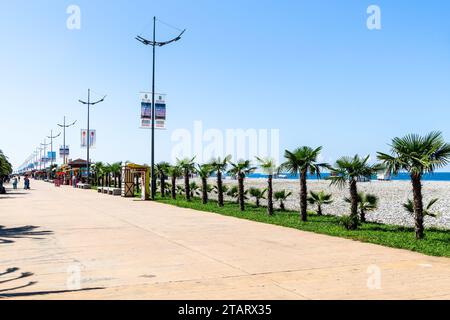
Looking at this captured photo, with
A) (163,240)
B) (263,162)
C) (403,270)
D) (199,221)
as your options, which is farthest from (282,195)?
(403,270)

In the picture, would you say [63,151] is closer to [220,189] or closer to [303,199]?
[220,189]

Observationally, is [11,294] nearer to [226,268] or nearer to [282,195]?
[226,268]

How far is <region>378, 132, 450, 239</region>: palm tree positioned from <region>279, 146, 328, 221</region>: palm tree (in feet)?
14.0

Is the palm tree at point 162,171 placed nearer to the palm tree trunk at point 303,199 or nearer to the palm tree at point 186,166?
the palm tree at point 186,166

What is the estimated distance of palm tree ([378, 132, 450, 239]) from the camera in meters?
11.7

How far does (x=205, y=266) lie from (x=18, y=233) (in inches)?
276

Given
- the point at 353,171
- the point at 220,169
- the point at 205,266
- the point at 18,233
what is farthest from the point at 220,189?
the point at 205,266

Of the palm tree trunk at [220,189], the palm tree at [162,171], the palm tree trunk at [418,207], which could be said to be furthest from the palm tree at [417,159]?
the palm tree at [162,171]

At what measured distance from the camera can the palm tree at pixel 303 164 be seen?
1660 cm

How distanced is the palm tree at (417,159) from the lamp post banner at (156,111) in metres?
19.4

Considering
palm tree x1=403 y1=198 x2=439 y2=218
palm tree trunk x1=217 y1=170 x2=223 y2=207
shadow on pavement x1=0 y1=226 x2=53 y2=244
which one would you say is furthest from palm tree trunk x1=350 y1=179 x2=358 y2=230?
palm tree trunk x1=217 y1=170 x2=223 y2=207

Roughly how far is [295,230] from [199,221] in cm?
403

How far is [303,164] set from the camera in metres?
16.9

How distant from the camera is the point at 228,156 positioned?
24.4 metres
